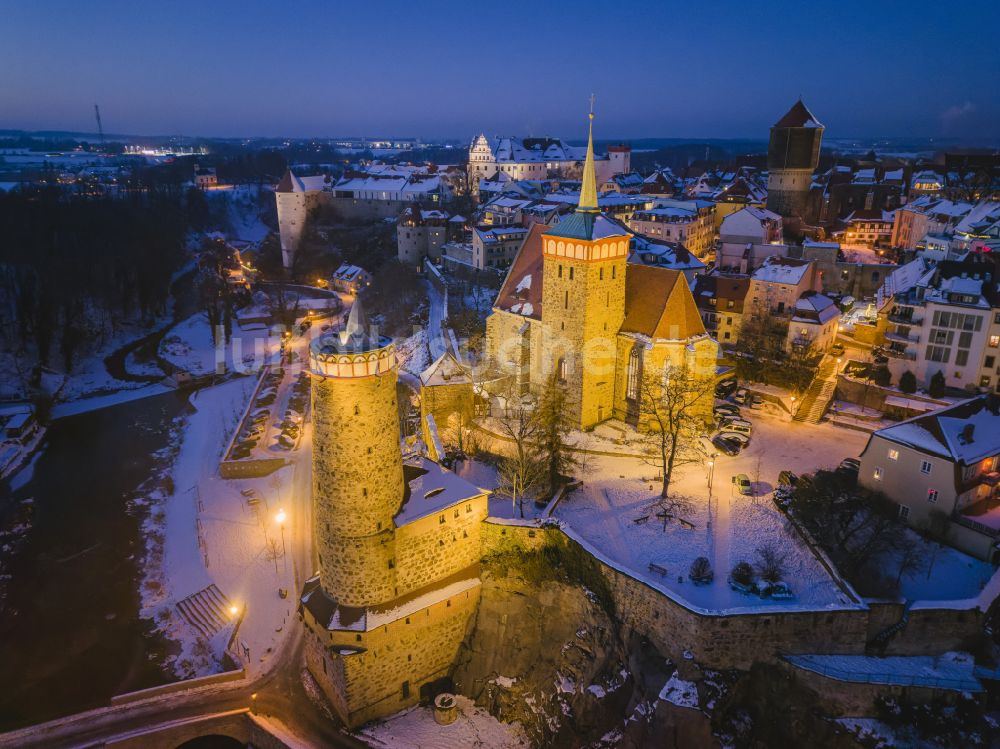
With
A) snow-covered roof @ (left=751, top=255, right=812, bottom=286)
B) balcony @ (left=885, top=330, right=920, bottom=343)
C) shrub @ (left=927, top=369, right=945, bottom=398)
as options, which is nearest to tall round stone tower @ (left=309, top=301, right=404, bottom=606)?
shrub @ (left=927, top=369, right=945, bottom=398)

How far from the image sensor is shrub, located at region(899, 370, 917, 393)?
35.3 meters

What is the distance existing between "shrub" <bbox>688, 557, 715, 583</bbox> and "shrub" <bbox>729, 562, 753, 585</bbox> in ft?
2.55

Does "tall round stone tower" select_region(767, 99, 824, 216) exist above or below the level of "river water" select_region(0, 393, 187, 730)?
above

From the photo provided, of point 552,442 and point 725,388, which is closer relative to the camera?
point 552,442

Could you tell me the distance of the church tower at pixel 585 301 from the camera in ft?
106

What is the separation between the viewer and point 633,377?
34.2 metres

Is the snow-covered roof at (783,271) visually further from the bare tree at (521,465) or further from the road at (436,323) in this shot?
the road at (436,323)

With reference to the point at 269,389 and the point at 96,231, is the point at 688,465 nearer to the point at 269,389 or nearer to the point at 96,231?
the point at 269,389

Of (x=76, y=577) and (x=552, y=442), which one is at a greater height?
(x=552, y=442)

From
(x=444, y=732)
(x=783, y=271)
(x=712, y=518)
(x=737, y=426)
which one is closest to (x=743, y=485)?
(x=712, y=518)

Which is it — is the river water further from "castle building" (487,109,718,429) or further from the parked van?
the parked van

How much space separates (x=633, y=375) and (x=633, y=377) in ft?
0.34

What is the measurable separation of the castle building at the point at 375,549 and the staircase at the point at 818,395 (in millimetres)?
19790

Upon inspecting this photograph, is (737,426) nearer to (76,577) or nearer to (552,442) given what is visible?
(552,442)
